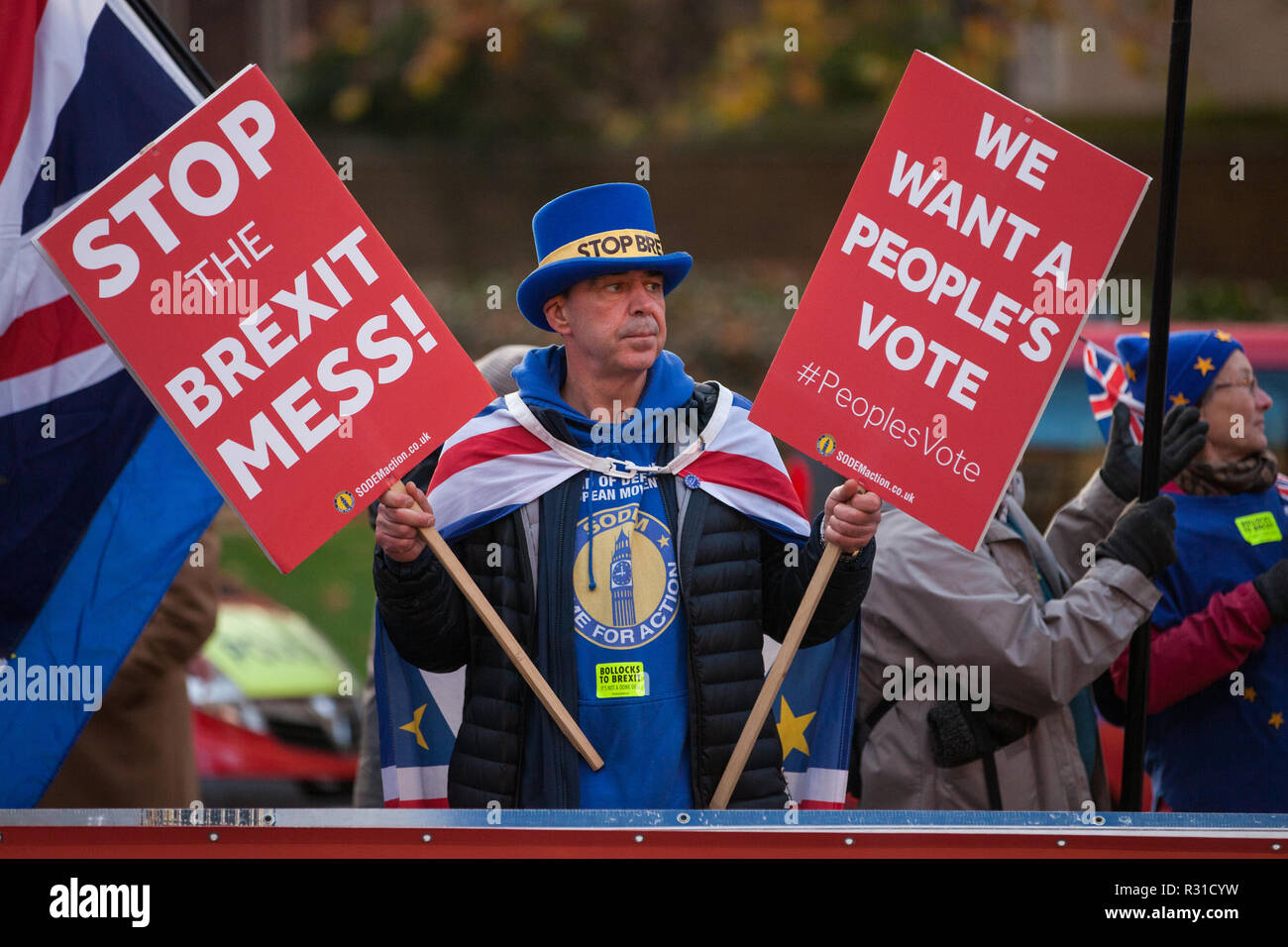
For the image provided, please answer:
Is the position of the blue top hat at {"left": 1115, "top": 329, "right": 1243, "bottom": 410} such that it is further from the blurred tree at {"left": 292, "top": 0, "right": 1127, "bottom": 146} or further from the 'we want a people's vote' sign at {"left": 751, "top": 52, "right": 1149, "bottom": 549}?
the blurred tree at {"left": 292, "top": 0, "right": 1127, "bottom": 146}

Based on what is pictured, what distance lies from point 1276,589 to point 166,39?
9.75 ft

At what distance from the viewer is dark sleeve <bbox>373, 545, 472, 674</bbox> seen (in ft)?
10.0

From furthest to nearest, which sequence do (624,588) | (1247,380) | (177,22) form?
(177,22) → (1247,380) → (624,588)

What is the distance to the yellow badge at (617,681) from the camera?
10.4 feet

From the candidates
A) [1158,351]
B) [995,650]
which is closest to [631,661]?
[995,650]

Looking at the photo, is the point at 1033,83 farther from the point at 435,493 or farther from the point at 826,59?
the point at 435,493

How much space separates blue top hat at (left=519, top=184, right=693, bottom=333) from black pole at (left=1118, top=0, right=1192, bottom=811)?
1.04 m

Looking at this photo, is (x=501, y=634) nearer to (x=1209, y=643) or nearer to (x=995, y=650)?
(x=995, y=650)

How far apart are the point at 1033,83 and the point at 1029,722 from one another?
505 inches

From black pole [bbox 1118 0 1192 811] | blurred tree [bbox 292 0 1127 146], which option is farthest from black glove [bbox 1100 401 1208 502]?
blurred tree [bbox 292 0 1127 146]

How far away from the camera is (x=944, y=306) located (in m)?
3.14

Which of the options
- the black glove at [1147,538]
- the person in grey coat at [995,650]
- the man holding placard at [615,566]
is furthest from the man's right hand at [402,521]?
the black glove at [1147,538]
